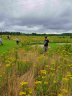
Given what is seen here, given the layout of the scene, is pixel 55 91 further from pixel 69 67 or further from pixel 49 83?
pixel 69 67

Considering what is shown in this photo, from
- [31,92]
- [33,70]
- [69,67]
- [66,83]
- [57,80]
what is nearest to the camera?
[31,92]

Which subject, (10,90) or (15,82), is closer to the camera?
(10,90)

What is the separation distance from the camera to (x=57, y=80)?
325 inches

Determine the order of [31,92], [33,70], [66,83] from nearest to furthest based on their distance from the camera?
[31,92] → [66,83] → [33,70]

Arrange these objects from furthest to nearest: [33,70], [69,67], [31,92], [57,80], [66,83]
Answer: [69,67] → [33,70] → [57,80] → [66,83] → [31,92]

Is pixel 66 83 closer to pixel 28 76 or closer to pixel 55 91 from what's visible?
pixel 55 91

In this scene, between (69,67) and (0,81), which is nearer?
(0,81)

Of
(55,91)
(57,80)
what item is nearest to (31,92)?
(55,91)

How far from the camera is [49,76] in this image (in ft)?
27.9

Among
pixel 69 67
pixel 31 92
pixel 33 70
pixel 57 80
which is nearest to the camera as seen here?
pixel 31 92

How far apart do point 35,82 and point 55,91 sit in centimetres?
57

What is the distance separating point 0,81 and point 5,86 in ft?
0.80

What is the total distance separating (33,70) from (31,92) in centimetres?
262

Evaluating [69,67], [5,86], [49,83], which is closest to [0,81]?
[5,86]
